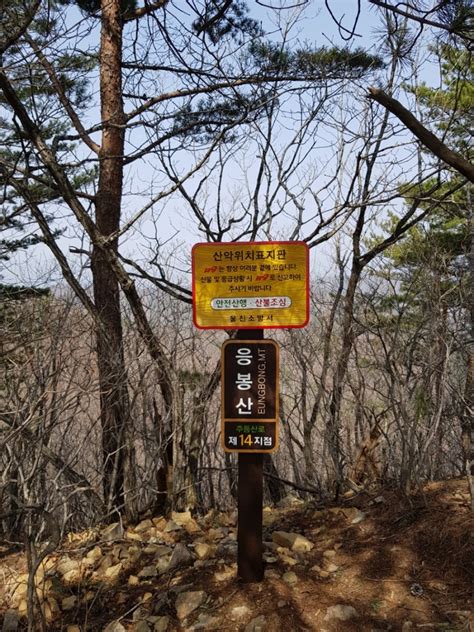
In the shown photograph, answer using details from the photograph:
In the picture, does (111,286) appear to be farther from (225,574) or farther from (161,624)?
(161,624)

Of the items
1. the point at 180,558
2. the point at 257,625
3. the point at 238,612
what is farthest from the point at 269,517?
the point at 257,625

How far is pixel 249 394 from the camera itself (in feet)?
10.5

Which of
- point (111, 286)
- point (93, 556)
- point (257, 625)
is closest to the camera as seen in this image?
point (257, 625)

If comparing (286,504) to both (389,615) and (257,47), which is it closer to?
(389,615)

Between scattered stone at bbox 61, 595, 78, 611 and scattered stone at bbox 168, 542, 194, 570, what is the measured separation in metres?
0.59

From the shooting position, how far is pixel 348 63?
6.71 m

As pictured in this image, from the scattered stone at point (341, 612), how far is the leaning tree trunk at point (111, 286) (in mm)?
2265

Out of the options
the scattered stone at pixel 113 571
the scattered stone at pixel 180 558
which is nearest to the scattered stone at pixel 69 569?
the scattered stone at pixel 113 571

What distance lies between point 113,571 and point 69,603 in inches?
13.3

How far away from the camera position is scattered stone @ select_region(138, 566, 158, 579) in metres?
3.69

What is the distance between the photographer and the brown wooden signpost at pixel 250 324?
10.3 ft

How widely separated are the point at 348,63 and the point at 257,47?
1.11 meters

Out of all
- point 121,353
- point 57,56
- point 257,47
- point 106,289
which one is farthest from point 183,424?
point 257,47

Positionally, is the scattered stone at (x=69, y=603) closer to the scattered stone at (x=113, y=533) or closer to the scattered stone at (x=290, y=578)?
the scattered stone at (x=113, y=533)
